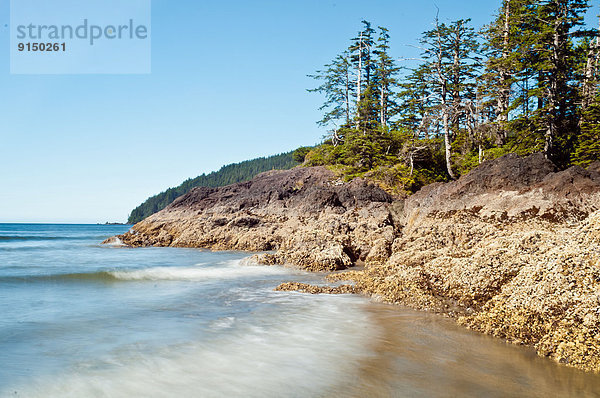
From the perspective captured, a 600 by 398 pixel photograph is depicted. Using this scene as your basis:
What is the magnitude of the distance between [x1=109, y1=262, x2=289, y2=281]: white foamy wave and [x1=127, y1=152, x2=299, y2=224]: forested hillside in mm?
108769

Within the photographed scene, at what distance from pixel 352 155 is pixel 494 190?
14603 millimetres

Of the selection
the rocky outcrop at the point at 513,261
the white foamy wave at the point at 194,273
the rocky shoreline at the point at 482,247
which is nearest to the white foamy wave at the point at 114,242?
the rocky shoreline at the point at 482,247

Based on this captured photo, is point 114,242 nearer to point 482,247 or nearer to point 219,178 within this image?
point 482,247

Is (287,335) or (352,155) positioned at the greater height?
(352,155)

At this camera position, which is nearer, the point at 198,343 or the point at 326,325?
the point at 198,343

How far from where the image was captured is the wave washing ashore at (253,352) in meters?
4.05

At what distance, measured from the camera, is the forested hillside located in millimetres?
126375

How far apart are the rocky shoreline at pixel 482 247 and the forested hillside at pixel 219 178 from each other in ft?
351

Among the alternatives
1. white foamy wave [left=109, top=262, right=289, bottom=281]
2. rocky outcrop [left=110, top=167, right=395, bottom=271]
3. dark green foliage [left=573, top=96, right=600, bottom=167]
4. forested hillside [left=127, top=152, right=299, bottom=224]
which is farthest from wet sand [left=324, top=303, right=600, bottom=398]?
forested hillside [left=127, top=152, right=299, bottom=224]

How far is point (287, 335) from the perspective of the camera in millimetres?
5895

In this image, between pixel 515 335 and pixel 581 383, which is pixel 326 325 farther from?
pixel 581 383

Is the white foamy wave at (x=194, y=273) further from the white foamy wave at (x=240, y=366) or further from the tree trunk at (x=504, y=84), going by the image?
the tree trunk at (x=504, y=84)

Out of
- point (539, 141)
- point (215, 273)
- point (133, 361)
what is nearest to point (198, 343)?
point (133, 361)

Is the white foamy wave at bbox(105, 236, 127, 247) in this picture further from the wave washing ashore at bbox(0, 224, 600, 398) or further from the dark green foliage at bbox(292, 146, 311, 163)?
the dark green foliage at bbox(292, 146, 311, 163)
